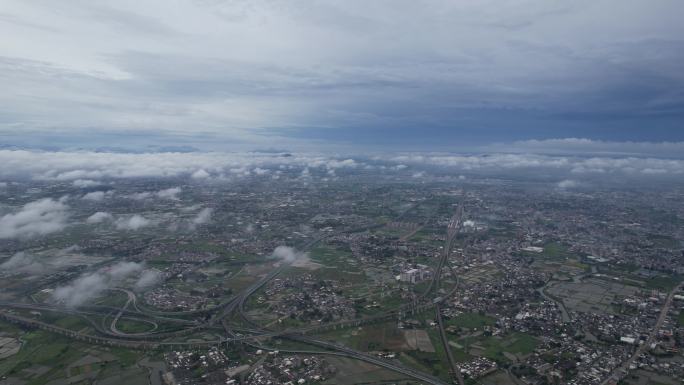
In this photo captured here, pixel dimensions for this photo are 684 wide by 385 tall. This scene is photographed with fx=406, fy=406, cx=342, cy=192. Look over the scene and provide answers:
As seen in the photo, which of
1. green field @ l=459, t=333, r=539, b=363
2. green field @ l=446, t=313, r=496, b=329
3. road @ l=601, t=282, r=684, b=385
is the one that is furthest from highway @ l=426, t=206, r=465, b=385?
road @ l=601, t=282, r=684, b=385

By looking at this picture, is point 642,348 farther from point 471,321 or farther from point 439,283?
point 439,283

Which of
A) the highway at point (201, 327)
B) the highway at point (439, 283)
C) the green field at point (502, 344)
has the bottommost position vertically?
the highway at point (201, 327)

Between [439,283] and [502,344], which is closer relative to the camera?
[502,344]

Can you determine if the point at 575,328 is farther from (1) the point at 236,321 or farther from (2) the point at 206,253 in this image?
(2) the point at 206,253

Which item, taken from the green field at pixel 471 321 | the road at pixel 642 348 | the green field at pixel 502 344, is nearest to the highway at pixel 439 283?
the green field at pixel 471 321

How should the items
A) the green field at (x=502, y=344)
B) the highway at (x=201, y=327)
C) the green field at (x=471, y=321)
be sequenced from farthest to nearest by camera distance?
1. the green field at (x=471, y=321)
2. the highway at (x=201, y=327)
3. the green field at (x=502, y=344)

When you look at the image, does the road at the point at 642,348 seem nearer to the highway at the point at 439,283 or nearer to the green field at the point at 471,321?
the highway at the point at 439,283

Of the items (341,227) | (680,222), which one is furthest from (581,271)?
(680,222)

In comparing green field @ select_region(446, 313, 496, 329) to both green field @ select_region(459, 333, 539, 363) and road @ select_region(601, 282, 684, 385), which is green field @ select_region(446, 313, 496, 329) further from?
road @ select_region(601, 282, 684, 385)

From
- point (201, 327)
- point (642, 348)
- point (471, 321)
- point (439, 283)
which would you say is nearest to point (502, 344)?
point (471, 321)

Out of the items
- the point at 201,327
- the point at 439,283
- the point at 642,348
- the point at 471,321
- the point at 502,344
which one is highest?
the point at 642,348

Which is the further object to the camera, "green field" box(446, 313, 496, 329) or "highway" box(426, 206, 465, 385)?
"green field" box(446, 313, 496, 329)
